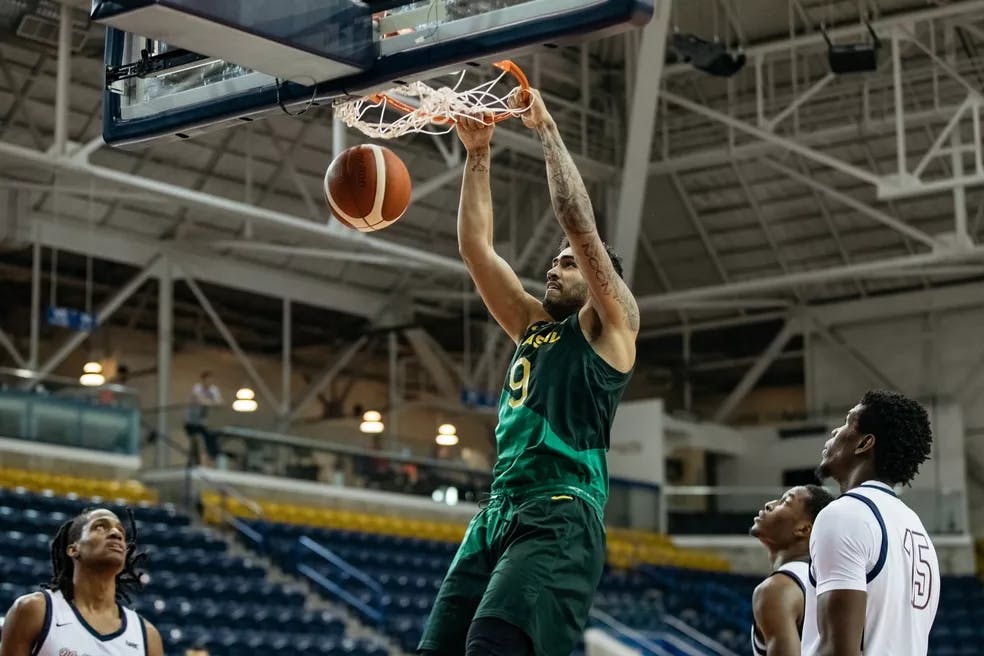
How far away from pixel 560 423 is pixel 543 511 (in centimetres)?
26

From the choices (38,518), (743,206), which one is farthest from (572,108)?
(38,518)

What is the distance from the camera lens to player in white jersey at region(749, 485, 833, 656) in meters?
5.69

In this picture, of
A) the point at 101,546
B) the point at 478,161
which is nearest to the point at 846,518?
the point at 478,161

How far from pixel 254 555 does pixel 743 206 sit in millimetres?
11541

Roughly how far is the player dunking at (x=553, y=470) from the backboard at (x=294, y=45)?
0.95 feet

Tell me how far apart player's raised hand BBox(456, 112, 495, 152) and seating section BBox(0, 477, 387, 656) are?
28.2ft

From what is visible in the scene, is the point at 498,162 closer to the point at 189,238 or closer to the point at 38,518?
the point at 189,238

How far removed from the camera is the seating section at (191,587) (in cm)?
1359

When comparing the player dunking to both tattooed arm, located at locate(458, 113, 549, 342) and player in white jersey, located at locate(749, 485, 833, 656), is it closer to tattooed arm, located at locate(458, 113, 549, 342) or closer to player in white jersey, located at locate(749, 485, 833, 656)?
tattooed arm, located at locate(458, 113, 549, 342)

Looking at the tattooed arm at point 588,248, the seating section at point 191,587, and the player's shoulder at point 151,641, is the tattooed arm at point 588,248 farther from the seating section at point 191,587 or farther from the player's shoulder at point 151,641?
the seating section at point 191,587

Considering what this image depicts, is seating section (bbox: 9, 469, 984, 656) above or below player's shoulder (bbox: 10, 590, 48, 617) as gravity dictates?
below

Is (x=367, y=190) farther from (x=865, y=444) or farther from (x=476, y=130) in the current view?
(x=865, y=444)

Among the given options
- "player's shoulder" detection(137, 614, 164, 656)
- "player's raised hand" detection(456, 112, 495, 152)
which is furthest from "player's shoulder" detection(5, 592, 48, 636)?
"player's raised hand" detection(456, 112, 495, 152)

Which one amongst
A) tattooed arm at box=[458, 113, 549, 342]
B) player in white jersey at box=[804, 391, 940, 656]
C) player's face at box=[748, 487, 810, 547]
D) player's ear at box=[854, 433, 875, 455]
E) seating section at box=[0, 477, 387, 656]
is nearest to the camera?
player in white jersey at box=[804, 391, 940, 656]
